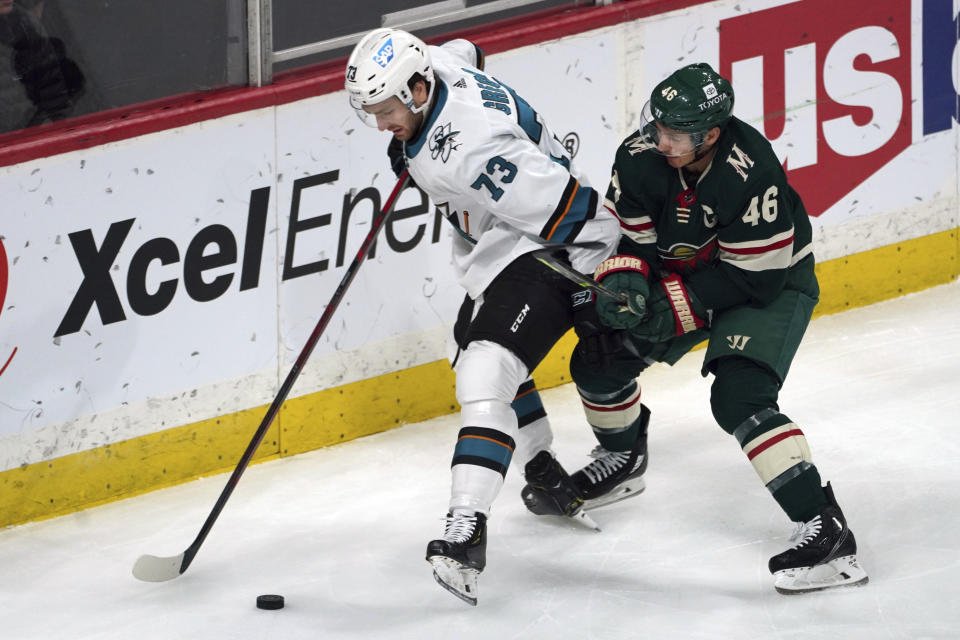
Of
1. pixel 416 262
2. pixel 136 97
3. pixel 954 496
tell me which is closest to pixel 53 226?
pixel 136 97

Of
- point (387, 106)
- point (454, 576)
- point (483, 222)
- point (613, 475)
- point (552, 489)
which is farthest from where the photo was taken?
point (613, 475)

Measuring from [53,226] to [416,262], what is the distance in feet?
3.56

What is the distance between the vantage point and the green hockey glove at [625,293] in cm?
368

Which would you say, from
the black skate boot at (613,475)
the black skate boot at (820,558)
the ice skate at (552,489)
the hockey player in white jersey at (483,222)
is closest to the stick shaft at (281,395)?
the hockey player in white jersey at (483,222)

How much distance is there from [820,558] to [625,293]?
2.29 ft

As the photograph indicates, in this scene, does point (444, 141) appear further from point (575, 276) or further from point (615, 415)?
point (615, 415)

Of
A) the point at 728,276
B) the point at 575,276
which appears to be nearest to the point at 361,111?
the point at 575,276

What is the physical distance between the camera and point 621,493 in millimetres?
4230

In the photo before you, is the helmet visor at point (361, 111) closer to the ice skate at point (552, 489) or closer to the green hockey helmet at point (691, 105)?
the green hockey helmet at point (691, 105)

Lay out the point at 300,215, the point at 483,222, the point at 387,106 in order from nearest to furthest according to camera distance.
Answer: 1. the point at 387,106
2. the point at 483,222
3. the point at 300,215

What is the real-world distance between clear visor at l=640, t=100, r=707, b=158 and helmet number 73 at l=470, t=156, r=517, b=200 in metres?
0.30

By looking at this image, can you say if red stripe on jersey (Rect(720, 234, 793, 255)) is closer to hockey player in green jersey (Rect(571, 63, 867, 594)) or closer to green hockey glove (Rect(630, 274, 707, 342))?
hockey player in green jersey (Rect(571, 63, 867, 594))

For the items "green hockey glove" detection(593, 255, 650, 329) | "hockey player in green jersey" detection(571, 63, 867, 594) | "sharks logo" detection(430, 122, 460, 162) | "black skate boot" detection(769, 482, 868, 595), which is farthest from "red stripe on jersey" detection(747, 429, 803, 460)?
"sharks logo" detection(430, 122, 460, 162)

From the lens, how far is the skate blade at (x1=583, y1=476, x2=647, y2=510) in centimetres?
420
